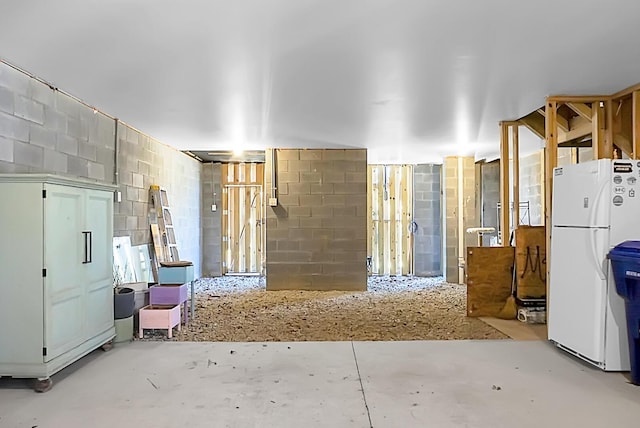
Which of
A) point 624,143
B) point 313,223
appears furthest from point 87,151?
point 624,143

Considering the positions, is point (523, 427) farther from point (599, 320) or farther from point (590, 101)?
point (590, 101)

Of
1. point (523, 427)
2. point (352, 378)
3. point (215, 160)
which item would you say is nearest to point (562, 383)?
point (523, 427)

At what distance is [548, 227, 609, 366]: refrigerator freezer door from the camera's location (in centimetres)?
353

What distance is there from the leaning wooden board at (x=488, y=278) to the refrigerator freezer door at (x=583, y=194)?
52.6 inches

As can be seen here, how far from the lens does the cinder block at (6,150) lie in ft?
11.4

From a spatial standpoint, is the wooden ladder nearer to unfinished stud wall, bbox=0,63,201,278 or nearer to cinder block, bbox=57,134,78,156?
unfinished stud wall, bbox=0,63,201,278

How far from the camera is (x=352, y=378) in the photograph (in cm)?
342

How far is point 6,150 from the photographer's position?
11.6 feet

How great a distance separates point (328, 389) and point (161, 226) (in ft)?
14.8

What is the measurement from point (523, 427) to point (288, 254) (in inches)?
214

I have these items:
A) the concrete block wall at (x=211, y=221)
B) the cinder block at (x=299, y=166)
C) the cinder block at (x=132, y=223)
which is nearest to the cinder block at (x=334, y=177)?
the cinder block at (x=299, y=166)

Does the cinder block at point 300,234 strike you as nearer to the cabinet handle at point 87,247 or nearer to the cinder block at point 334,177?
the cinder block at point 334,177

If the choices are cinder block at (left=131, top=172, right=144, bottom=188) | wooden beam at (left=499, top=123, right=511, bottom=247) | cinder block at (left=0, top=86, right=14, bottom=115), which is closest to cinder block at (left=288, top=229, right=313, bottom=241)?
cinder block at (left=131, top=172, right=144, bottom=188)

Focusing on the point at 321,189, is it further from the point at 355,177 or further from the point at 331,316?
the point at 331,316
